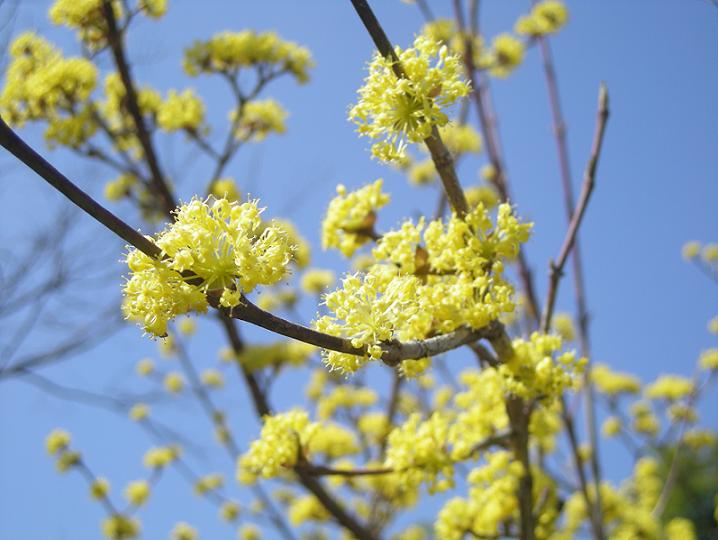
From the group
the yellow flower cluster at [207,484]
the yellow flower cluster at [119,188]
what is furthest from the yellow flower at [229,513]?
the yellow flower cluster at [119,188]

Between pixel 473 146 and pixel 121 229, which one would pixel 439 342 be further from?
pixel 473 146

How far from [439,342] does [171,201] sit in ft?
9.64

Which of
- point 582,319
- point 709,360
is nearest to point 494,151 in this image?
point 582,319

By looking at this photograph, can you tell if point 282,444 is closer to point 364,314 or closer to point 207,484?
point 364,314

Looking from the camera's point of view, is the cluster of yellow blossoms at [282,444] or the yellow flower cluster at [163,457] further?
the yellow flower cluster at [163,457]

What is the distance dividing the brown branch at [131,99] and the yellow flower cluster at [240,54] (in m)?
0.67

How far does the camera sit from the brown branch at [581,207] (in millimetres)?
2625

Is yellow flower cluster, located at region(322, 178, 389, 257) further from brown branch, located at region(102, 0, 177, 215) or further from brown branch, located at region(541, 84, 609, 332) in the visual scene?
brown branch, located at region(102, 0, 177, 215)

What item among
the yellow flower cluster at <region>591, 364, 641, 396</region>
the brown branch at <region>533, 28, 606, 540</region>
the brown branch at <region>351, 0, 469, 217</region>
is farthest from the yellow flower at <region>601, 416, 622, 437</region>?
the brown branch at <region>351, 0, 469, 217</region>

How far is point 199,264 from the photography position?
1.49 metres

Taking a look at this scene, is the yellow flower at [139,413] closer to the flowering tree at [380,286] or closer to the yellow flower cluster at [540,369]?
the flowering tree at [380,286]

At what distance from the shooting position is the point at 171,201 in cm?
429

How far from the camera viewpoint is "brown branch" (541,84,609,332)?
262 centimetres

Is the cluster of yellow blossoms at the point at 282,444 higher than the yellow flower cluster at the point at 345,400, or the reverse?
the yellow flower cluster at the point at 345,400
